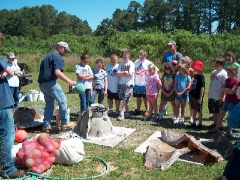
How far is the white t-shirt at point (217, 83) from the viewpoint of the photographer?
620cm

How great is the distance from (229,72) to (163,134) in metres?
1.94

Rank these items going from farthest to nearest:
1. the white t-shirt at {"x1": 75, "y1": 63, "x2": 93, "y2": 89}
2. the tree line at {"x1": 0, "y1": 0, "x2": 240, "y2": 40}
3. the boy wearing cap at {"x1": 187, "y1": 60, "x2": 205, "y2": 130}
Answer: the tree line at {"x1": 0, "y1": 0, "x2": 240, "y2": 40} < the white t-shirt at {"x1": 75, "y1": 63, "x2": 93, "y2": 89} < the boy wearing cap at {"x1": 187, "y1": 60, "x2": 205, "y2": 130}

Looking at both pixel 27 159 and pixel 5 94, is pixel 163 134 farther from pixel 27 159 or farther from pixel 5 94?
pixel 5 94

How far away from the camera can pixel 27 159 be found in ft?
13.7

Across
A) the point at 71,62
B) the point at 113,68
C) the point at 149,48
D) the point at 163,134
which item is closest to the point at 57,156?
the point at 163,134

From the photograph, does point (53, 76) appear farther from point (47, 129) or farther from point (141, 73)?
point (141, 73)

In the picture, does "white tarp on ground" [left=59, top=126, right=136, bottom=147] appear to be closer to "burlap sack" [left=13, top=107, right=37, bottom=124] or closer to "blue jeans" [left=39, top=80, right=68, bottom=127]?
"blue jeans" [left=39, top=80, right=68, bottom=127]

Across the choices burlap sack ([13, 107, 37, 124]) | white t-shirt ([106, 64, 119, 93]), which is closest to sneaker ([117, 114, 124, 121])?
white t-shirt ([106, 64, 119, 93])

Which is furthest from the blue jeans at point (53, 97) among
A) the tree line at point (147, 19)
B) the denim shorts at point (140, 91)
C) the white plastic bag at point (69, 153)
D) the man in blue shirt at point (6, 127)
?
the tree line at point (147, 19)

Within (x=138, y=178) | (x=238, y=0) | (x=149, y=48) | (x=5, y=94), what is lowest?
(x=138, y=178)

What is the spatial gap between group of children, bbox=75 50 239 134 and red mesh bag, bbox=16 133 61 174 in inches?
112

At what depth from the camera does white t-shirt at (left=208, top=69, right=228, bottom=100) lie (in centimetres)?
620

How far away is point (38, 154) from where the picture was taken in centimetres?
421

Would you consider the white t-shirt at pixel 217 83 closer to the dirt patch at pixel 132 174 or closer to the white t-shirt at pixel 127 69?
the white t-shirt at pixel 127 69
